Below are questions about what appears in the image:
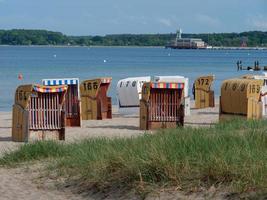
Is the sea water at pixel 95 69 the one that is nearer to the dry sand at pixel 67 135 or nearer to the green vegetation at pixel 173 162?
the dry sand at pixel 67 135

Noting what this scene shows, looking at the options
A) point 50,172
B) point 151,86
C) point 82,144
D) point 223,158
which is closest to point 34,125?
point 151,86

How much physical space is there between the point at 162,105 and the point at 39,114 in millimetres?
3723

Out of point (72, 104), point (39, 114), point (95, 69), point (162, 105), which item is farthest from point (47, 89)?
point (95, 69)

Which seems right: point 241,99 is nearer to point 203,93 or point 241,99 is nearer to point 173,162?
point 203,93

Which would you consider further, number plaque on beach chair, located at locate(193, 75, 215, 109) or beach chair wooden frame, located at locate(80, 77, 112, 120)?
number plaque on beach chair, located at locate(193, 75, 215, 109)

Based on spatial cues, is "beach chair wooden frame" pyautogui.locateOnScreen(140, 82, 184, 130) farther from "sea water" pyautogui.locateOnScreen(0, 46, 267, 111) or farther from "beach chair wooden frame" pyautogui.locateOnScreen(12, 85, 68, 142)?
"sea water" pyautogui.locateOnScreen(0, 46, 267, 111)

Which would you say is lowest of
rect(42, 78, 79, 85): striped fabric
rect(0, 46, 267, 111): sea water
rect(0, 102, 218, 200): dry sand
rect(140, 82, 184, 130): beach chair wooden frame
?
rect(0, 46, 267, 111): sea water

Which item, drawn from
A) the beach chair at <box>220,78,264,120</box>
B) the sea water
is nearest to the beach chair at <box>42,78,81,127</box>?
the beach chair at <box>220,78,264,120</box>

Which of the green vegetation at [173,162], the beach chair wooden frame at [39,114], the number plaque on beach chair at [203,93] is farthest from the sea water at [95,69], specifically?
the green vegetation at [173,162]

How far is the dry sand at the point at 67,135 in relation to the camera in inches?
410

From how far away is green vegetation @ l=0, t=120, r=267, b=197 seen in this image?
9.32m

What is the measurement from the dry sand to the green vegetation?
1.51 ft

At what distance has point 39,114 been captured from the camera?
17.6 meters

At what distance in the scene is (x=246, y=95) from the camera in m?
19.9
